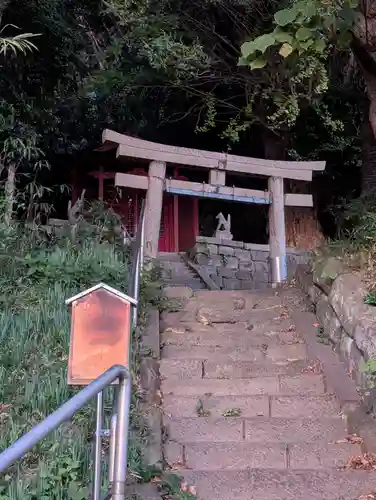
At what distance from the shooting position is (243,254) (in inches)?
505

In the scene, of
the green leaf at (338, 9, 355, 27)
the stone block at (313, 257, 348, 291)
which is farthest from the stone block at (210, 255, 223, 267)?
the green leaf at (338, 9, 355, 27)

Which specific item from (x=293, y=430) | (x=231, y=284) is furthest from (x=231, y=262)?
(x=293, y=430)

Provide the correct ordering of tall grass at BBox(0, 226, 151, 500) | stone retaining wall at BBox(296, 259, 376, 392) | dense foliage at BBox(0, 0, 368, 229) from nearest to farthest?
tall grass at BBox(0, 226, 151, 500) → stone retaining wall at BBox(296, 259, 376, 392) → dense foliage at BBox(0, 0, 368, 229)

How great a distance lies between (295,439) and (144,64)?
8459 millimetres

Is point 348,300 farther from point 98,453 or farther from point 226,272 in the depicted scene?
point 226,272

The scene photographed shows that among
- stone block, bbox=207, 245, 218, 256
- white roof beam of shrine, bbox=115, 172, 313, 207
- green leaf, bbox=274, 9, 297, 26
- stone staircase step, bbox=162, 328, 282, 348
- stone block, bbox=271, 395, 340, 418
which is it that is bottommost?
stone block, bbox=271, 395, 340, 418

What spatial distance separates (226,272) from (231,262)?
52 centimetres

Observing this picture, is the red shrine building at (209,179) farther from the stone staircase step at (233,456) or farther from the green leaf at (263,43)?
the green leaf at (263,43)

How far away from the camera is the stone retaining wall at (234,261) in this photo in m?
11.7

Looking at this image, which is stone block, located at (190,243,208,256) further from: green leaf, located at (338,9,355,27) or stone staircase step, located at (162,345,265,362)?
green leaf, located at (338,9,355,27)

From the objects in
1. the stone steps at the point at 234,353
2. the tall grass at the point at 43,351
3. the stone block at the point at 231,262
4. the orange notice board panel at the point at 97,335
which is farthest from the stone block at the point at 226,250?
the orange notice board panel at the point at 97,335

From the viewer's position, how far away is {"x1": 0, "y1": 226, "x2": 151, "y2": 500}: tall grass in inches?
120

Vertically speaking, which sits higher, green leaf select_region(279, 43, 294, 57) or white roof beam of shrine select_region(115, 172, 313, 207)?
white roof beam of shrine select_region(115, 172, 313, 207)

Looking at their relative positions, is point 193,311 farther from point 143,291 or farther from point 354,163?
point 354,163
